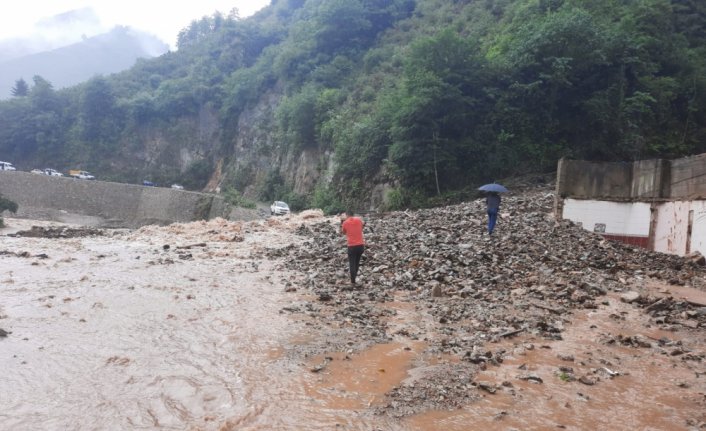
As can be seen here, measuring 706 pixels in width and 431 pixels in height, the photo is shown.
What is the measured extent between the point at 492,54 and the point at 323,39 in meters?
24.2

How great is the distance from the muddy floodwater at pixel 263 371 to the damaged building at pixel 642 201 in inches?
213

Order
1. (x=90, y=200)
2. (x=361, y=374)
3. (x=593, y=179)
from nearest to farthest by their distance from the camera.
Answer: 1. (x=361, y=374)
2. (x=593, y=179)
3. (x=90, y=200)

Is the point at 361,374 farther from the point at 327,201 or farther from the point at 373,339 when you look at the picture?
the point at 327,201

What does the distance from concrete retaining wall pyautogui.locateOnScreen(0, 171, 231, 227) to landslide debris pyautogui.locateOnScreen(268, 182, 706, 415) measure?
28131 mm

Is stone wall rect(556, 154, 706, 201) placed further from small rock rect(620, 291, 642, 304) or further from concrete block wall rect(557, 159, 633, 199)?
small rock rect(620, 291, 642, 304)

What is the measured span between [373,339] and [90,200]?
41184mm

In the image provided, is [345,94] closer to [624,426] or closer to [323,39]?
[323,39]

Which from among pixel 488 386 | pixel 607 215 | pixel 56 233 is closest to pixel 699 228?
pixel 607 215

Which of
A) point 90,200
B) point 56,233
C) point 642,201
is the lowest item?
point 56,233

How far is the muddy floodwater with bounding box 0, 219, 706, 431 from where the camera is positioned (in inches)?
160

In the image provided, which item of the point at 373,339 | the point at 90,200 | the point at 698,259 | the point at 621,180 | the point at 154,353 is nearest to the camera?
the point at 154,353

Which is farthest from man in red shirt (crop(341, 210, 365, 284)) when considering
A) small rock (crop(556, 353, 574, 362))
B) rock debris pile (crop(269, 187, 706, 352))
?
small rock (crop(556, 353, 574, 362))

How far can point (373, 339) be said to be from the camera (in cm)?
620

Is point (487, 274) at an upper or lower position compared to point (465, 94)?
lower
